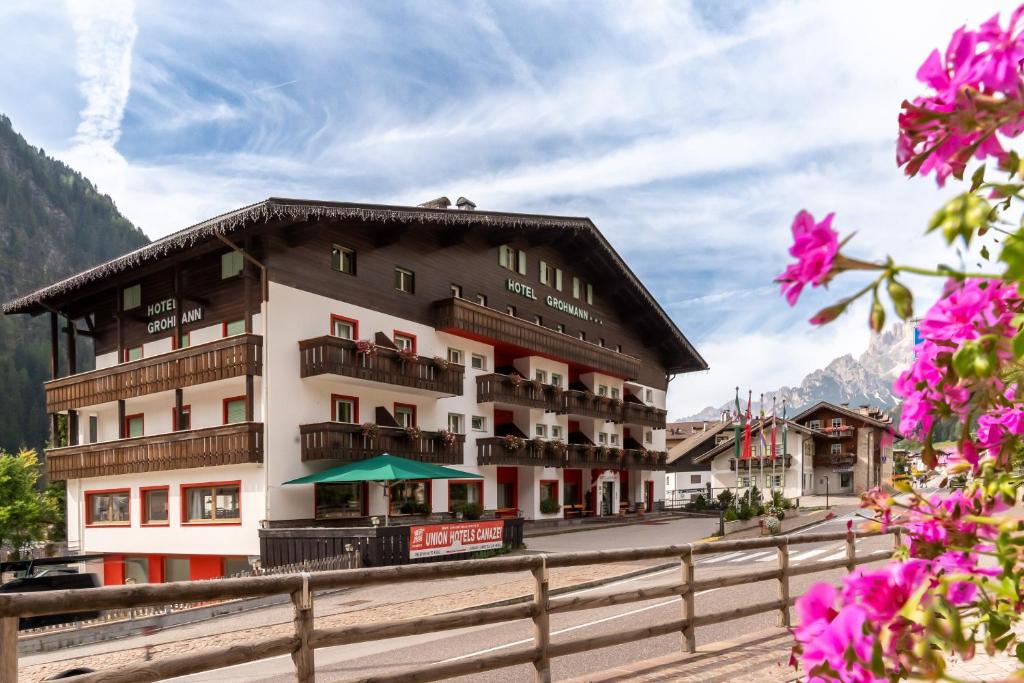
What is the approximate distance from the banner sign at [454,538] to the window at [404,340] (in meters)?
8.61

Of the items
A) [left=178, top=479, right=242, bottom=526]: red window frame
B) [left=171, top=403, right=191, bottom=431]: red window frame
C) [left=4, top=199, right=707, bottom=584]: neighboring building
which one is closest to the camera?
[left=4, top=199, right=707, bottom=584]: neighboring building

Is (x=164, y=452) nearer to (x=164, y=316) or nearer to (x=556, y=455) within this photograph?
(x=164, y=316)

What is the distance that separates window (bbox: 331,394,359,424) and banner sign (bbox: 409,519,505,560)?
635cm

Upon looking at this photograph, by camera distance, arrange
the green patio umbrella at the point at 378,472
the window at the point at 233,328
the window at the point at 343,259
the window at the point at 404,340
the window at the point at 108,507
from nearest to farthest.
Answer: the green patio umbrella at the point at 378,472, the window at the point at 233,328, the window at the point at 343,259, the window at the point at 108,507, the window at the point at 404,340

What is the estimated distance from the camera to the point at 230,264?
29016mm

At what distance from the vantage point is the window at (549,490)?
40500 mm

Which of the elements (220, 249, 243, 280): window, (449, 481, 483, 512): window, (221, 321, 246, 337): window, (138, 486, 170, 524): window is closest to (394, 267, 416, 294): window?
(220, 249, 243, 280): window

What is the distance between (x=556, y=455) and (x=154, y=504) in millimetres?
16653

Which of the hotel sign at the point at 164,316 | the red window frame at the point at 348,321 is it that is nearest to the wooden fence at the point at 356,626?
the red window frame at the point at 348,321

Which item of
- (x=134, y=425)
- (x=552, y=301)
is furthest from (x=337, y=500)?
(x=552, y=301)

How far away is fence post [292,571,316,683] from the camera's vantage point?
5770mm

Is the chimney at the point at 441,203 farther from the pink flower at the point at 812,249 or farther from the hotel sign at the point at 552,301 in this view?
the pink flower at the point at 812,249

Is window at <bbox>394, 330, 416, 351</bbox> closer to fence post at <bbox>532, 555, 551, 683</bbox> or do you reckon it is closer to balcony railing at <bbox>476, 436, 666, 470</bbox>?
balcony railing at <bbox>476, 436, 666, 470</bbox>

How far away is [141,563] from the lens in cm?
3173
